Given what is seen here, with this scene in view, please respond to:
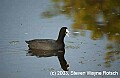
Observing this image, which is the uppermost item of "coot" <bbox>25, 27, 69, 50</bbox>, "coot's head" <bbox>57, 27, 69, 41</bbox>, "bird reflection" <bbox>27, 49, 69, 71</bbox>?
"coot's head" <bbox>57, 27, 69, 41</bbox>

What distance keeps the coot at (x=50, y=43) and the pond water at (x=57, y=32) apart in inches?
1.2

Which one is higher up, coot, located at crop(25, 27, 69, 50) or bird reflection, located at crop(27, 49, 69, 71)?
coot, located at crop(25, 27, 69, 50)

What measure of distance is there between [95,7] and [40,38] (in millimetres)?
480

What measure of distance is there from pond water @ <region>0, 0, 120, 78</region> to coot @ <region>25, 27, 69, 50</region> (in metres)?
0.03

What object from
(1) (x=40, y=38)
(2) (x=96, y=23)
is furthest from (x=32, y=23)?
(2) (x=96, y=23)

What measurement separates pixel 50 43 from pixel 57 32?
97 millimetres

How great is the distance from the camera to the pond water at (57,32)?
78.1 inches

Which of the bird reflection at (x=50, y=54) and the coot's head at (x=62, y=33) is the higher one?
the coot's head at (x=62, y=33)

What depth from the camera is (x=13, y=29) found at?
79.8 inches

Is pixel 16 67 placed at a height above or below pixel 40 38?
below

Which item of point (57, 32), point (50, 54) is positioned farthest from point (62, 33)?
point (50, 54)

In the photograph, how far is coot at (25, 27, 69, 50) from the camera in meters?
2.04

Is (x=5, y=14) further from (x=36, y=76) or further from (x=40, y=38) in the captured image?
(x=36, y=76)

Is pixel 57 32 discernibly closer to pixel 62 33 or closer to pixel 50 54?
pixel 62 33
